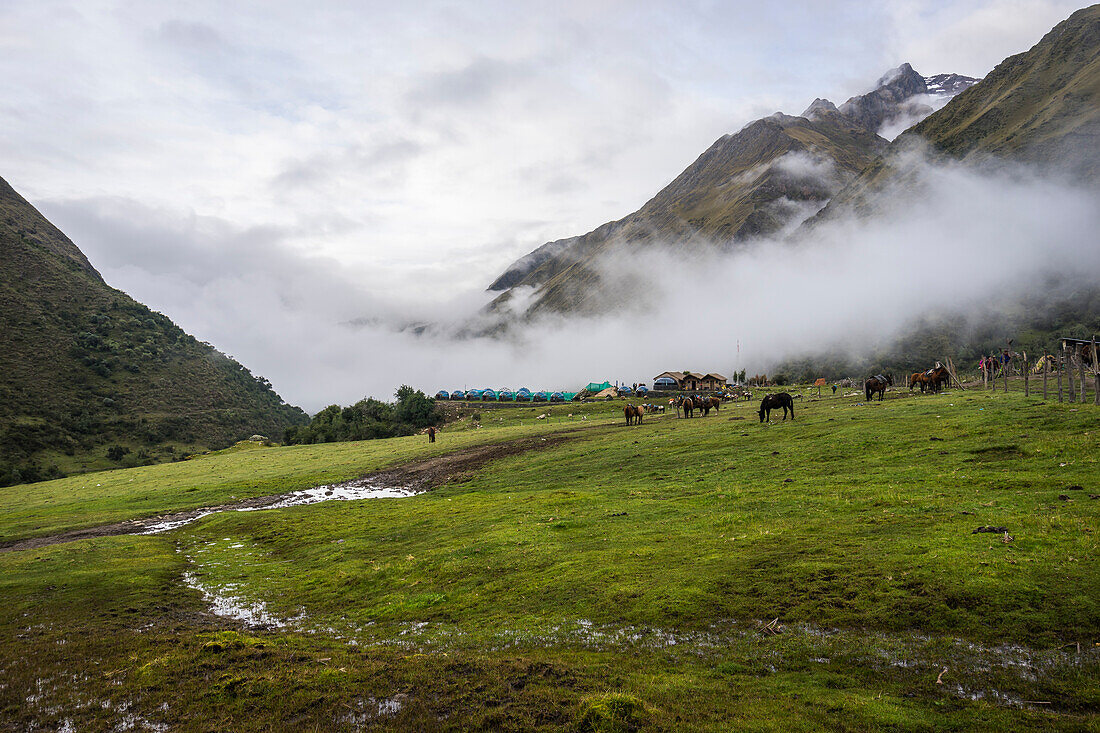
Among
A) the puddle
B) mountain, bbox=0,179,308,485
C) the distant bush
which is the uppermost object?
mountain, bbox=0,179,308,485

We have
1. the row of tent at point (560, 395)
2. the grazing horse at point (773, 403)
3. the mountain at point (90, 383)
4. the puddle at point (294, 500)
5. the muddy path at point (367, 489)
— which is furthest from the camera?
the row of tent at point (560, 395)

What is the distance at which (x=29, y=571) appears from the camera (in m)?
22.8

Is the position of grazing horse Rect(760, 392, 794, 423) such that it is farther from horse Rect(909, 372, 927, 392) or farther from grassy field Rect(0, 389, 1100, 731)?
horse Rect(909, 372, 927, 392)

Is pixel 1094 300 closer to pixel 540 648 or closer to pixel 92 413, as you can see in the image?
pixel 540 648

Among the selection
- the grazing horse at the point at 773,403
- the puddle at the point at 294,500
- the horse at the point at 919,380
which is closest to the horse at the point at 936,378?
the horse at the point at 919,380

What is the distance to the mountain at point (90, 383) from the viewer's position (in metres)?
113

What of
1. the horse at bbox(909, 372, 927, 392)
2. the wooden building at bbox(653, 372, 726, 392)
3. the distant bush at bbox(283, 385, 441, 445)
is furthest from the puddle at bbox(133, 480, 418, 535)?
the wooden building at bbox(653, 372, 726, 392)

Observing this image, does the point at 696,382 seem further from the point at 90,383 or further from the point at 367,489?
the point at 90,383

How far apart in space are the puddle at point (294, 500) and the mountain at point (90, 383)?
83.6 meters

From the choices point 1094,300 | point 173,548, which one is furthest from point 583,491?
point 1094,300

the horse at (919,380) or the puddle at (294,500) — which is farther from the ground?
the horse at (919,380)

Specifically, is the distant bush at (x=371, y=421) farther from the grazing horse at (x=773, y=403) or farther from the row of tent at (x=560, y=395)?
the grazing horse at (x=773, y=403)

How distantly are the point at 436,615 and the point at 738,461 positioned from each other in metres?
20.8

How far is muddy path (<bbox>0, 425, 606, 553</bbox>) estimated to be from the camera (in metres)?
34.6
